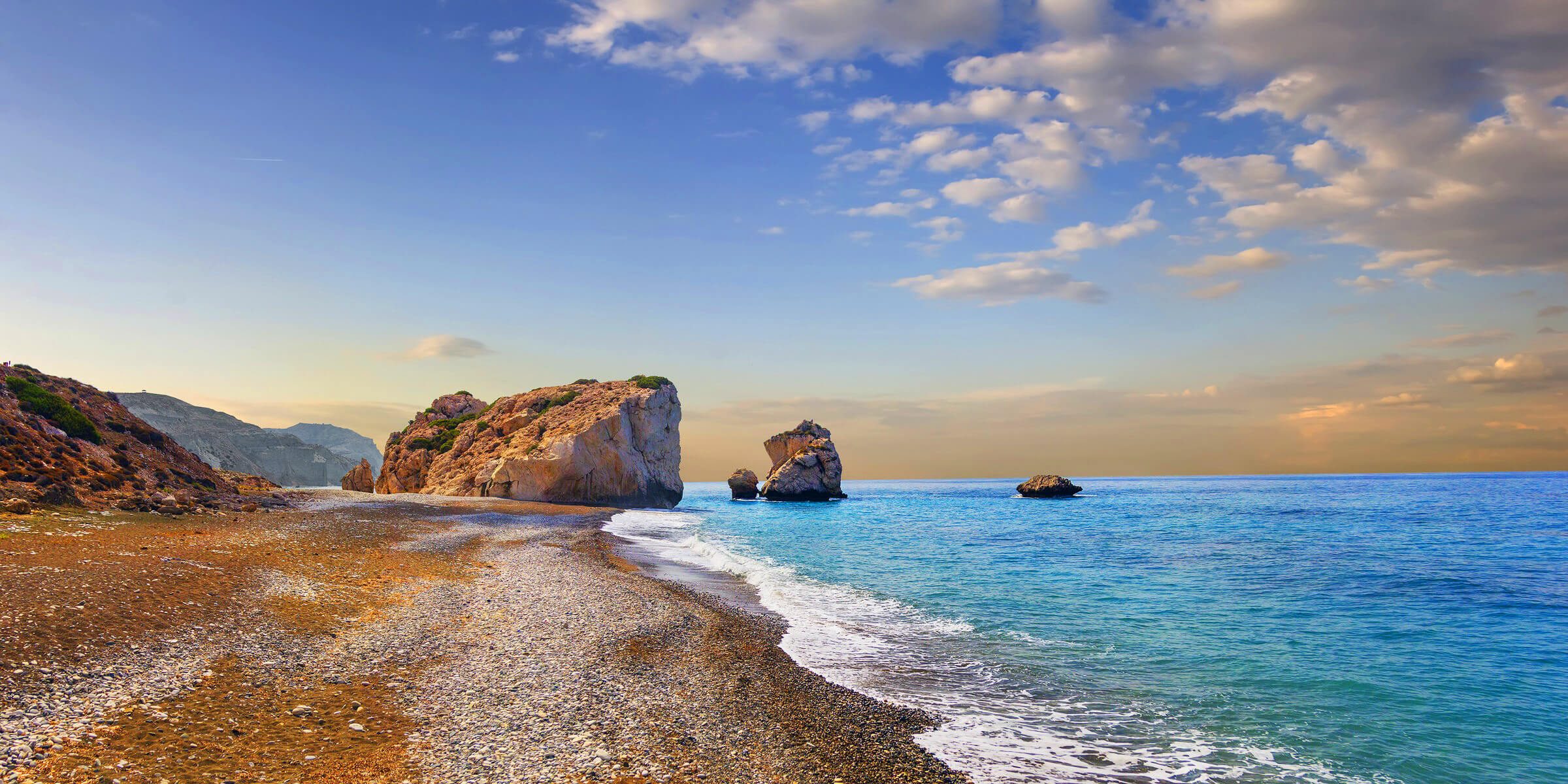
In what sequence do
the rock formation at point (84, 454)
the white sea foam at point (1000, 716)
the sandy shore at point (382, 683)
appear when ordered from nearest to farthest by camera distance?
the sandy shore at point (382, 683), the white sea foam at point (1000, 716), the rock formation at point (84, 454)

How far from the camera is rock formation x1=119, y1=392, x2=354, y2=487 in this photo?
122 m

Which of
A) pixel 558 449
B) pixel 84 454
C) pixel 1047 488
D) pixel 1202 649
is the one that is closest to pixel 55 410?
pixel 84 454

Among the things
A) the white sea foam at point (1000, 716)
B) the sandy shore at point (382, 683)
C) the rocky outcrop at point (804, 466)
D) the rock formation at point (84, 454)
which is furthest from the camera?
the rocky outcrop at point (804, 466)

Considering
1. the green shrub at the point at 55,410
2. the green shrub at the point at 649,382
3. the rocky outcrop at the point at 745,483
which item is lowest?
the rocky outcrop at the point at 745,483

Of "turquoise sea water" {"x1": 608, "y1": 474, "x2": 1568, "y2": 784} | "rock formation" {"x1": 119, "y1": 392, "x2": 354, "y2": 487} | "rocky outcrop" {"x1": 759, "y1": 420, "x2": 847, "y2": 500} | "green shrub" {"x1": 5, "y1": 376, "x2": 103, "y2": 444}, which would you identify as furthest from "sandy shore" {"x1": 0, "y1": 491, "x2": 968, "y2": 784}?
"rock formation" {"x1": 119, "y1": 392, "x2": 354, "y2": 487}

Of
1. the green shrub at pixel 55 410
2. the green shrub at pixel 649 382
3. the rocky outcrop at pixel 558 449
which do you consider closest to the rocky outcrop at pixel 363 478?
the rocky outcrop at pixel 558 449

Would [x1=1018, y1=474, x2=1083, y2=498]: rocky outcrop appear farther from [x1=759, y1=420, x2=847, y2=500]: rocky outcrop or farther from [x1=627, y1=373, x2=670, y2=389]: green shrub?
[x1=627, y1=373, x2=670, y2=389]: green shrub

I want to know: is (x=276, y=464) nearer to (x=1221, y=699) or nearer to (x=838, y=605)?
(x=838, y=605)

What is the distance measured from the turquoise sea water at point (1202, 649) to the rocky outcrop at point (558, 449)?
120ft

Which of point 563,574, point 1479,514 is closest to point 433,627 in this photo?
point 563,574

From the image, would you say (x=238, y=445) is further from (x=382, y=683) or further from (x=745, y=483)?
(x=382, y=683)

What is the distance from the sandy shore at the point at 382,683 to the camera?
24.6ft

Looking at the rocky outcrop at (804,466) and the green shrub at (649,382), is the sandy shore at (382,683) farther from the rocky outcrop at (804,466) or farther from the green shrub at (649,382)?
the rocky outcrop at (804,466)

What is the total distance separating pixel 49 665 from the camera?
892 centimetres
